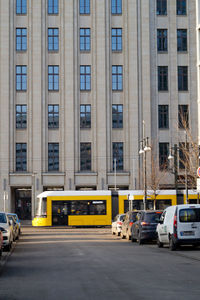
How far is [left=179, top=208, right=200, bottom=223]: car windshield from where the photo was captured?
22.1 m

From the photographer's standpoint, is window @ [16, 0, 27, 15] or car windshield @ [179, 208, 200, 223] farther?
window @ [16, 0, 27, 15]

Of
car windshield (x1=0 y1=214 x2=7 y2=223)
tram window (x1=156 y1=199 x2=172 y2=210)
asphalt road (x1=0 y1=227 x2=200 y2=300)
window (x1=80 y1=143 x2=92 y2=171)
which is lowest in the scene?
→ asphalt road (x1=0 y1=227 x2=200 y2=300)

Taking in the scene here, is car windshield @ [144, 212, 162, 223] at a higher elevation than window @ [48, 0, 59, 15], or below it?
below

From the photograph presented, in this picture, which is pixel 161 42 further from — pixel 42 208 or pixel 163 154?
pixel 42 208

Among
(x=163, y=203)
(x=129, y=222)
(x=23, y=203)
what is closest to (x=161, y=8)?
(x=163, y=203)

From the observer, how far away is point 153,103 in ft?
211

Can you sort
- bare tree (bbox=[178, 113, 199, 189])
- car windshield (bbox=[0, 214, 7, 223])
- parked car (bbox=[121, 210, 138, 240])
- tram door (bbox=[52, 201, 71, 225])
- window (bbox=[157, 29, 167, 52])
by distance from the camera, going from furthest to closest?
window (bbox=[157, 29, 167, 52]) → tram door (bbox=[52, 201, 71, 225]) → bare tree (bbox=[178, 113, 199, 189]) → parked car (bbox=[121, 210, 138, 240]) → car windshield (bbox=[0, 214, 7, 223])

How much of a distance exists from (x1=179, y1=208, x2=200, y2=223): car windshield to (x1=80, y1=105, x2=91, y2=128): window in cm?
4138

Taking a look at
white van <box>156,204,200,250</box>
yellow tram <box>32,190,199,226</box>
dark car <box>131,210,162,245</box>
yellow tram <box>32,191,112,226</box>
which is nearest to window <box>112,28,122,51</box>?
yellow tram <box>32,190,199,226</box>

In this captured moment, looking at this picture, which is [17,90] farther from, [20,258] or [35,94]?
[20,258]

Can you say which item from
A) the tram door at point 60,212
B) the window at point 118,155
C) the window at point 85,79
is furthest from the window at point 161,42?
the tram door at point 60,212

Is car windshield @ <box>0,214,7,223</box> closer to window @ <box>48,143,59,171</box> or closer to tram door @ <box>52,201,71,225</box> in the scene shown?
tram door @ <box>52,201,71,225</box>

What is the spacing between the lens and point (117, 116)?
2499 inches

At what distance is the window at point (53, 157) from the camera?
2454 inches
